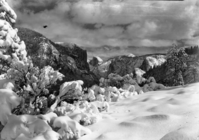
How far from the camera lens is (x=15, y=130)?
187 inches

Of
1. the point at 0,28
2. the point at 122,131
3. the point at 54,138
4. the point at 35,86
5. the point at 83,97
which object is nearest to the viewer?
the point at 54,138

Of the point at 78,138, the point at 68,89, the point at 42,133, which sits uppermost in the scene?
the point at 68,89

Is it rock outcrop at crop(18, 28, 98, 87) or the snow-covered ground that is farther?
rock outcrop at crop(18, 28, 98, 87)

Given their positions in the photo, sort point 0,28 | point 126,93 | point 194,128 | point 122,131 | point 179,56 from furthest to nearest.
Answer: point 179,56 → point 126,93 → point 0,28 → point 122,131 → point 194,128

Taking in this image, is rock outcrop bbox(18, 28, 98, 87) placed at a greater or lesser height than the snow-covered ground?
greater

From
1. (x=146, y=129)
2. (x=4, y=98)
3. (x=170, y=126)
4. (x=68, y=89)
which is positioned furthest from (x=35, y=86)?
(x=170, y=126)

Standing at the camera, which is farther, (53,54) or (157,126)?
(53,54)

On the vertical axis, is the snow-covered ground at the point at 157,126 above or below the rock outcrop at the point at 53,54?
below

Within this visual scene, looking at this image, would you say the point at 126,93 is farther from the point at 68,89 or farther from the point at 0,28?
the point at 0,28

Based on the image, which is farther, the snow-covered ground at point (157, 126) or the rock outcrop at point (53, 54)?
the rock outcrop at point (53, 54)

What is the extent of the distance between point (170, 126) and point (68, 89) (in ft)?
11.2

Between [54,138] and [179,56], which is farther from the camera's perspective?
[179,56]

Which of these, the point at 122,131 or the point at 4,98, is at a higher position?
the point at 4,98

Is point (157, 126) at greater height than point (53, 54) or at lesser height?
lesser
